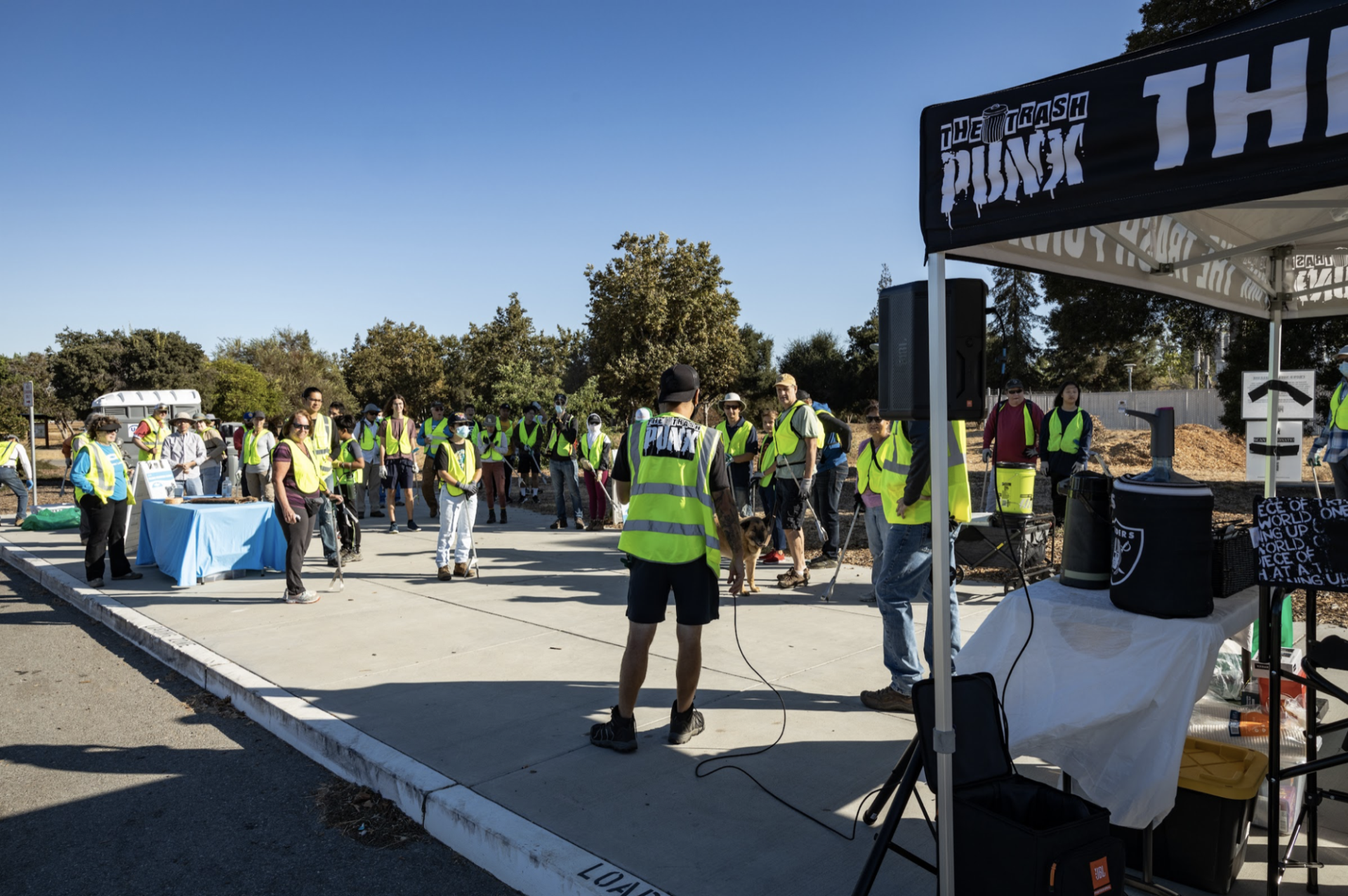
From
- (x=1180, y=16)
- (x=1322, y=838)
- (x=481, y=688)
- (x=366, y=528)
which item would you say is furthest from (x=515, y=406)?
(x=1322, y=838)

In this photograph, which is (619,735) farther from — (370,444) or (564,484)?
(370,444)

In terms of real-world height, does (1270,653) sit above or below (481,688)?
above

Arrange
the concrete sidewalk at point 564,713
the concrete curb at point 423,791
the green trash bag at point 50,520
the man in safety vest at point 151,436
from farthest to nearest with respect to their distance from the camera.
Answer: the man in safety vest at point 151,436, the green trash bag at point 50,520, the concrete sidewalk at point 564,713, the concrete curb at point 423,791

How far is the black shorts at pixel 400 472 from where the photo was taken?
13172 millimetres

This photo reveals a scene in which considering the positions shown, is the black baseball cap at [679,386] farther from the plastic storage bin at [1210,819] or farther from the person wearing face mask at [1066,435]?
the person wearing face mask at [1066,435]

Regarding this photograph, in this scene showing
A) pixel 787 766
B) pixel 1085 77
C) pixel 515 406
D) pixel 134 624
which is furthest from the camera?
pixel 515 406

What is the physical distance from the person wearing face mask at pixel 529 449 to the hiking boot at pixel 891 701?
33.2 ft

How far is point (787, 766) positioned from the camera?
13.8ft

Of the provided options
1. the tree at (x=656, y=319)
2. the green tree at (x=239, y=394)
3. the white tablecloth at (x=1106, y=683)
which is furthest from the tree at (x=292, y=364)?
the white tablecloth at (x=1106, y=683)

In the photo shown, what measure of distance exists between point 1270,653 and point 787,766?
2.12 meters

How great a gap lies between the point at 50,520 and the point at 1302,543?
1662cm

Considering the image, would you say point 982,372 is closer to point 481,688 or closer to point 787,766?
point 787,766

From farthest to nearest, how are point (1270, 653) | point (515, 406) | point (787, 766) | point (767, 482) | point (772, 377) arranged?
point (772, 377)
point (515, 406)
point (767, 482)
point (787, 766)
point (1270, 653)

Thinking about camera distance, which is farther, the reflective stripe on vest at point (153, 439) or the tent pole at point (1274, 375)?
the reflective stripe on vest at point (153, 439)
